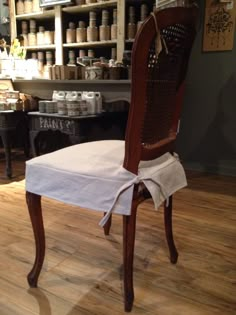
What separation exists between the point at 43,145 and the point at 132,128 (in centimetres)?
230

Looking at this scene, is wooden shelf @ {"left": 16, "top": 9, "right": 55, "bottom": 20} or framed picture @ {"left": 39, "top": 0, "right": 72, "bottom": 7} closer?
framed picture @ {"left": 39, "top": 0, "right": 72, "bottom": 7}

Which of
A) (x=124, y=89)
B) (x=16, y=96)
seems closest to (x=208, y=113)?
(x=124, y=89)

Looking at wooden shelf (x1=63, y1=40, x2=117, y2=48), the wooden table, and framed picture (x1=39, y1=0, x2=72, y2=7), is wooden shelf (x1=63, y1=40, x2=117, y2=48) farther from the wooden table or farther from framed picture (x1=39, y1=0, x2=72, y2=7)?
the wooden table

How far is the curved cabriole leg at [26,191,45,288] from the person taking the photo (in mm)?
1002

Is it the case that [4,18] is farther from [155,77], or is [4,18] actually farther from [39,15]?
[155,77]

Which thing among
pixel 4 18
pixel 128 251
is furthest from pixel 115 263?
pixel 4 18

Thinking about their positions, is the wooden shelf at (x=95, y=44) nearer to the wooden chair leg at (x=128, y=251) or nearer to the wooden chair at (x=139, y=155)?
the wooden chair at (x=139, y=155)

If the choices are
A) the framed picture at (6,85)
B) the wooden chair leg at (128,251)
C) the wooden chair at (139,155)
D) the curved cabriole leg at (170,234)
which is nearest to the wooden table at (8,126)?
the framed picture at (6,85)

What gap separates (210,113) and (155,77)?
1.71 metres

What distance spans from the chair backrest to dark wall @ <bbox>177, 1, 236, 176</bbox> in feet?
4.73

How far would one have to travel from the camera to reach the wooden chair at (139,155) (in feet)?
2.50

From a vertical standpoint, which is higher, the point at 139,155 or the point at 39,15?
the point at 39,15

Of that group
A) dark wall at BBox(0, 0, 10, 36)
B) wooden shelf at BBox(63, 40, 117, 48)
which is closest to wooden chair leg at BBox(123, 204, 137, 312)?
wooden shelf at BBox(63, 40, 117, 48)

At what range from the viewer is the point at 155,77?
0.81 m
